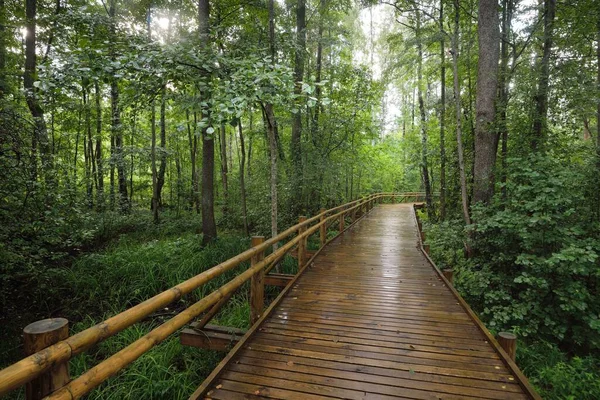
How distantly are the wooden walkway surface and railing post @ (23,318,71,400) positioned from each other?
4.09 feet

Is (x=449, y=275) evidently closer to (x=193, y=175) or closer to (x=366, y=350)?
(x=366, y=350)

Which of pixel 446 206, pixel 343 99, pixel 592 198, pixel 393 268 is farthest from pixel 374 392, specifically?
pixel 446 206

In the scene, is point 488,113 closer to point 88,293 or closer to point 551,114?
point 551,114

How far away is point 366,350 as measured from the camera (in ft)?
10.1

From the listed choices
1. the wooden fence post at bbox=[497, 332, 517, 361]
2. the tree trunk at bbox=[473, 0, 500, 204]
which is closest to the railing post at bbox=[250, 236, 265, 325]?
the wooden fence post at bbox=[497, 332, 517, 361]

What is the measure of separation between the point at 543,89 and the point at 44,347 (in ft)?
28.7

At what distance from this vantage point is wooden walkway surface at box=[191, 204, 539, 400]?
2.48 metres

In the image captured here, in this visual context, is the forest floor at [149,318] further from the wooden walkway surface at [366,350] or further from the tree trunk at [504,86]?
the tree trunk at [504,86]

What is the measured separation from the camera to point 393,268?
6098mm

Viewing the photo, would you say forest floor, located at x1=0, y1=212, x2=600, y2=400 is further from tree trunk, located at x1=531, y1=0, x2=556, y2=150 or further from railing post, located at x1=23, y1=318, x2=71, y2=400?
tree trunk, located at x1=531, y1=0, x2=556, y2=150

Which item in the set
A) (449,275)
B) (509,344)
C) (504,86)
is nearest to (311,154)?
(504,86)

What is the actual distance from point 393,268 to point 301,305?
2.70m

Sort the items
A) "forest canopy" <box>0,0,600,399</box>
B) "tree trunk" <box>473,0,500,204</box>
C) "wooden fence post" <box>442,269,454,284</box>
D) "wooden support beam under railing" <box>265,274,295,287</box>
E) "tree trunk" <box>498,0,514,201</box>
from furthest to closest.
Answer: "tree trunk" <box>473,0,500,204</box>, "tree trunk" <box>498,0,514,201</box>, "wooden support beam under railing" <box>265,274,295,287</box>, "wooden fence post" <box>442,269,454,284</box>, "forest canopy" <box>0,0,600,399</box>

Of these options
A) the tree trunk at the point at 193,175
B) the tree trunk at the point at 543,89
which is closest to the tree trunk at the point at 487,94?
the tree trunk at the point at 543,89
